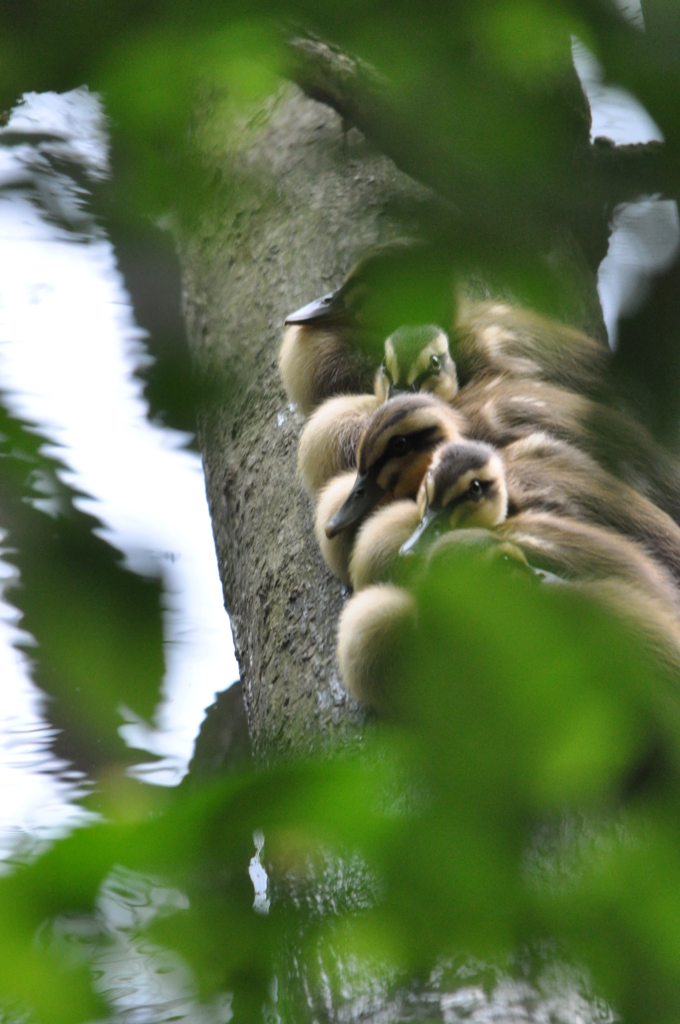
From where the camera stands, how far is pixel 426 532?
4.93 ft

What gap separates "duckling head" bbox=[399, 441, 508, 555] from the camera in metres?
1.58

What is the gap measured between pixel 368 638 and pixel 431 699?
95 centimetres

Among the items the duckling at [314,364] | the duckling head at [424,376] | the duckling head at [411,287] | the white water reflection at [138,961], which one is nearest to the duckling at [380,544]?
the duckling head at [424,376]

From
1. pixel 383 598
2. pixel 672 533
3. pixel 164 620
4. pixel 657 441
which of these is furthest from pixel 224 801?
pixel 672 533

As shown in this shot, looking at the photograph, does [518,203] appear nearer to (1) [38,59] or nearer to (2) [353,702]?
(1) [38,59]

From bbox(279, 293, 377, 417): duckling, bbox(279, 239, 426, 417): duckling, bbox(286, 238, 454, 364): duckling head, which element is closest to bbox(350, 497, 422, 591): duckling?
bbox(279, 239, 426, 417): duckling

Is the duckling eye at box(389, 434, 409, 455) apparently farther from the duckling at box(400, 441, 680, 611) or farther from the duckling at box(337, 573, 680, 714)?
the duckling at box(337, 573, 680, 714)

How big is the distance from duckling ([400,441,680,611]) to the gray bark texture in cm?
30

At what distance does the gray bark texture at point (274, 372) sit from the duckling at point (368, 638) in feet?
0.21

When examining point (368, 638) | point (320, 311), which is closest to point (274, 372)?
point (320, 311)

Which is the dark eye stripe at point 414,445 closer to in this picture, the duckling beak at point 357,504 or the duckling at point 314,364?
the duckling beak at point 357,504

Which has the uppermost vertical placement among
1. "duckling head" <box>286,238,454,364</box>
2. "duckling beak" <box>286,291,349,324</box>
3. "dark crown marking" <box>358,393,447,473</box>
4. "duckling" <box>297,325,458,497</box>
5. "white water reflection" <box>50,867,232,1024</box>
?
"duckling head" <box>286,238,454,364</box>

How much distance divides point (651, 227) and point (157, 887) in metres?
0.35

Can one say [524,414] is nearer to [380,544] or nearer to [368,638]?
[380,544]
